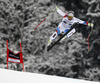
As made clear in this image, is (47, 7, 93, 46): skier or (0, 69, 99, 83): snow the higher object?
(47, 7, 93, 46): skier

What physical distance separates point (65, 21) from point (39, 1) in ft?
15.3

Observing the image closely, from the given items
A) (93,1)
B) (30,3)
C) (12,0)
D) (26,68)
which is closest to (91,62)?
(93,1)

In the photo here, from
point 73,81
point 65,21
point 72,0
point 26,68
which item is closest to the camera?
point 73,81

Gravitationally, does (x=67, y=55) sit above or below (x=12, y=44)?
below

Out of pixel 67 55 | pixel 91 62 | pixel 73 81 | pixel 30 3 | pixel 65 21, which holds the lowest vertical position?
pixel 91 62

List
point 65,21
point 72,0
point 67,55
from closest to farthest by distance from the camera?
point 65,21 < point 67,55 < point 72,0

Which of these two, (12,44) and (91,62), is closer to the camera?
(12,44)

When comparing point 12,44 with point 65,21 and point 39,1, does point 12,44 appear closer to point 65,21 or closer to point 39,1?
point 39,1

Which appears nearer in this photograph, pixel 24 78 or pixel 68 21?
pixel 24 78

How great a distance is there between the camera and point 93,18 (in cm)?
1012

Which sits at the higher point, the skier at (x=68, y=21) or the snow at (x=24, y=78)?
the skier at (x=68, y=21)

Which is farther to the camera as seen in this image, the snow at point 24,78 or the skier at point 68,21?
the skier at point 68,21

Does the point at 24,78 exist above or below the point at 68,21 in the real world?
below

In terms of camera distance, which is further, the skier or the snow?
the skier
